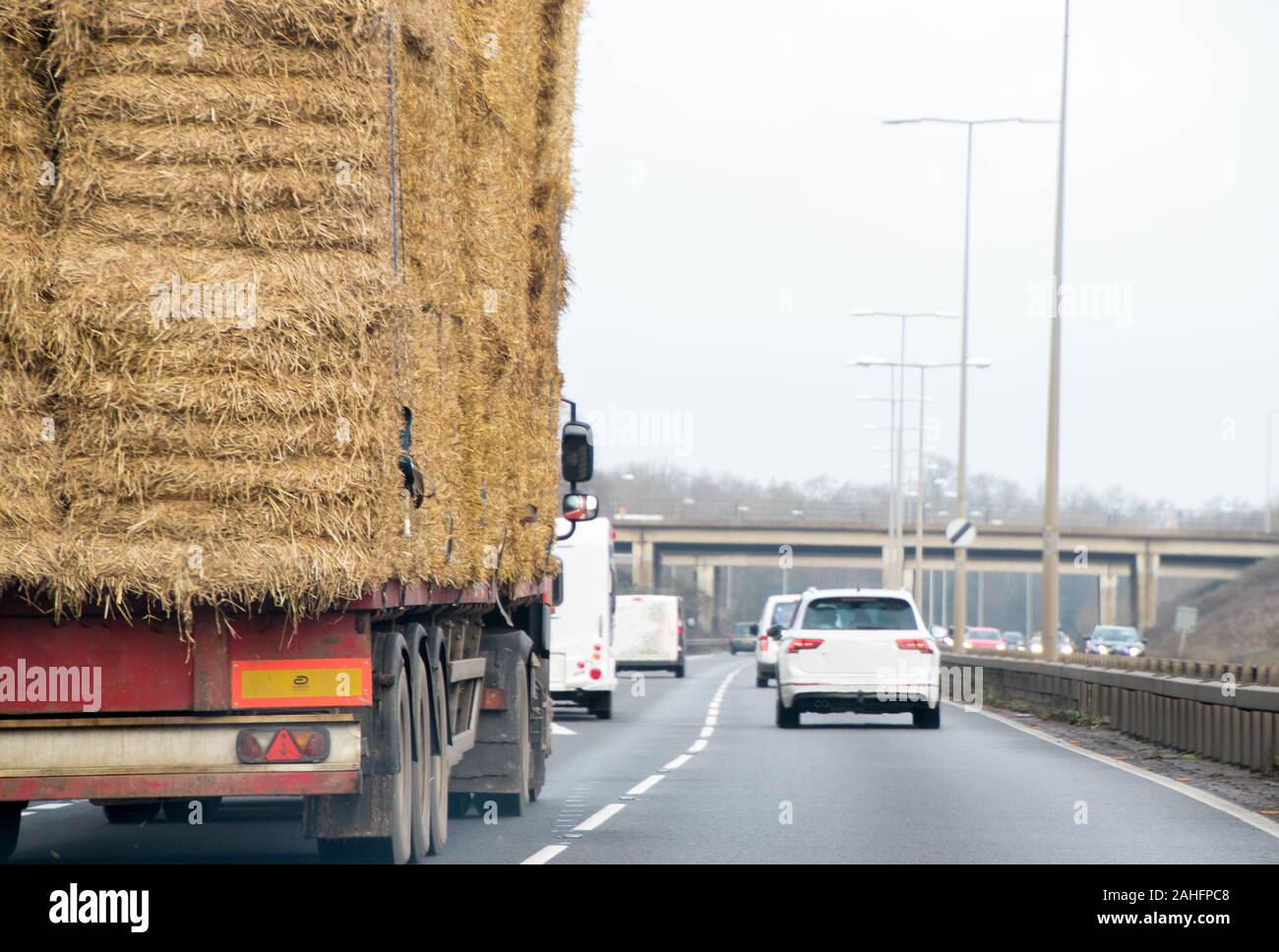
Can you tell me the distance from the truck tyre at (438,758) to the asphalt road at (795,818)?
5.3 inches

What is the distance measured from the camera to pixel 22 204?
9.48 m

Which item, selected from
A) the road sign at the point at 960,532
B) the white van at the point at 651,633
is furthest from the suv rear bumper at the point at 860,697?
the white van at the point at 651,633

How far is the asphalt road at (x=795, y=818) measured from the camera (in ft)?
38.9

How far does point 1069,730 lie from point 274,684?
59.0 feet

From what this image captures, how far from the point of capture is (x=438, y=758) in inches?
462

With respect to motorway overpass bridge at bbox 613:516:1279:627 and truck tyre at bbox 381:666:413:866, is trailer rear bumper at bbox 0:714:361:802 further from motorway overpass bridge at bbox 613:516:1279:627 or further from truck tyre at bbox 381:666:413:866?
motorway overpass bridge at bbox 613:516:1279:627

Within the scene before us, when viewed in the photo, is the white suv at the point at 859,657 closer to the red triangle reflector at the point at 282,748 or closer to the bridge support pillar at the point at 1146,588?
the red triangle reflector at the point at 282,748

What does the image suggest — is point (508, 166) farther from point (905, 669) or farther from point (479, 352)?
point (905, 669)

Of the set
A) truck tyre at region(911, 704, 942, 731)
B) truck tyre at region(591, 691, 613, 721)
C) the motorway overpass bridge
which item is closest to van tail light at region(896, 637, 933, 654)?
truck tyre at region(911, 704, 942, 731)

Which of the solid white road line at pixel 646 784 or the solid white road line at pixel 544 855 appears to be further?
the solid white road line at pixel 646 784

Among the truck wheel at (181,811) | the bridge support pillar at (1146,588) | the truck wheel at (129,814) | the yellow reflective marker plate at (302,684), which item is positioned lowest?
the bridge support pillar at (1146,588)

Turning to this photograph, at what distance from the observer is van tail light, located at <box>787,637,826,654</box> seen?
85.0 ft

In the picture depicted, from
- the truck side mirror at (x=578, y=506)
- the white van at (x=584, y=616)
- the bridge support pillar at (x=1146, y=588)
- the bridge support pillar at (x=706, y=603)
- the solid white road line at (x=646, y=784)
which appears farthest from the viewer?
the bridge support pillar at (x=706, y=603)

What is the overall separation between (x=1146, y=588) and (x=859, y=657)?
74.4 m
